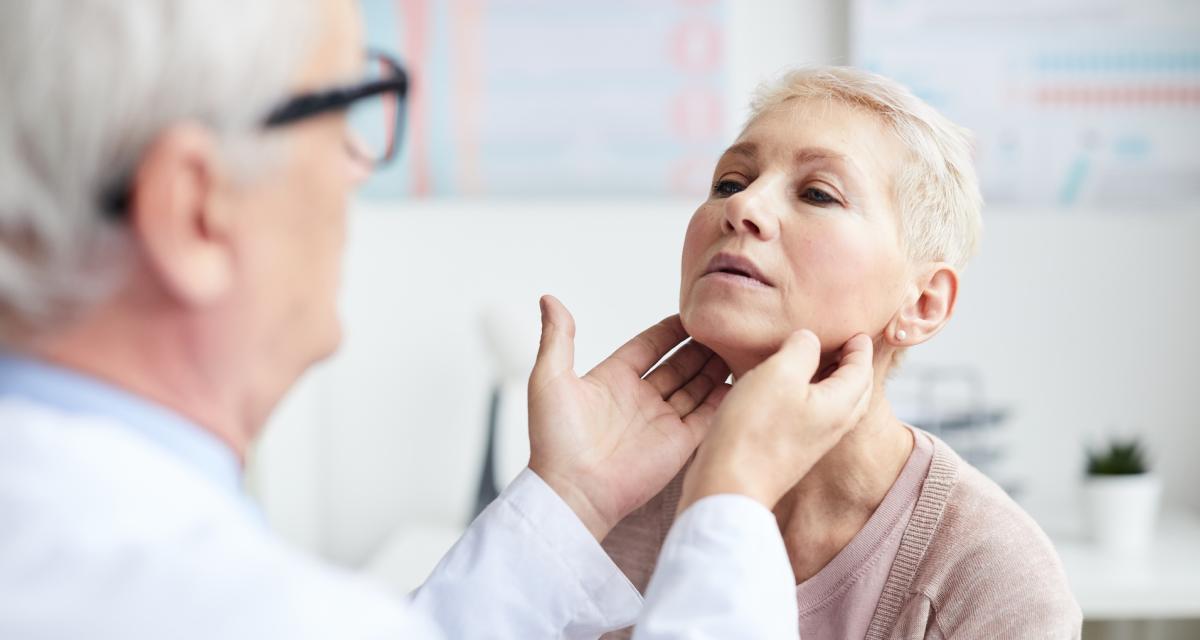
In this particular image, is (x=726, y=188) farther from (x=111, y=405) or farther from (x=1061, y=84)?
(x=1061, y=84)

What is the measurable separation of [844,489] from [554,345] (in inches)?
13.5

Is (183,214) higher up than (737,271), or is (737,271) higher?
(183,214)

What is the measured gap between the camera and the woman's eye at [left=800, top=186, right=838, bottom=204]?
1.17 meters

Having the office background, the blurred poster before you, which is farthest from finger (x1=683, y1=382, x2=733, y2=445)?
the blurred poster

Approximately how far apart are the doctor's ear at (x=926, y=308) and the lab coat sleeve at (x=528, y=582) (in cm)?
43

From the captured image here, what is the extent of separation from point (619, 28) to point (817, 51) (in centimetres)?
45

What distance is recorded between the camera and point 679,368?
4.03 feet

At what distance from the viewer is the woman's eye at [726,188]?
1.25 meters

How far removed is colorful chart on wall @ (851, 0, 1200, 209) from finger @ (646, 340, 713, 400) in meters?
1.50

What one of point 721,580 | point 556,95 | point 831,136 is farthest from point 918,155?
point 556,95

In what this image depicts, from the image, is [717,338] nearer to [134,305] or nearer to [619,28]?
[134,305]

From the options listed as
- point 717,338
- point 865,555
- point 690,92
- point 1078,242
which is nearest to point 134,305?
point 717,338

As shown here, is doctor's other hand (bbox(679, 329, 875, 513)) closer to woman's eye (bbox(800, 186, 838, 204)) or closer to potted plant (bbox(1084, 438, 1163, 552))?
woman's eye (bbox(800, 186, 838, 204))

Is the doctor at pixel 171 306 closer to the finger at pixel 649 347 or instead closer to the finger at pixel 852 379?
the finger at pixel 852 379
